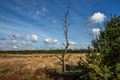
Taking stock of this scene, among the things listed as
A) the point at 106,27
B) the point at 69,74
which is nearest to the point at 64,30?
the point at 69,74

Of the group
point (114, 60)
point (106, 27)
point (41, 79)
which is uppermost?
point (106, 27)

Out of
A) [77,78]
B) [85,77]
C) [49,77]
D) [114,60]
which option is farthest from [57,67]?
[114,60]

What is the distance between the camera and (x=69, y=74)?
36.3 m

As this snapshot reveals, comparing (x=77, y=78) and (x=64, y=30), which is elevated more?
(x=64, y=30)

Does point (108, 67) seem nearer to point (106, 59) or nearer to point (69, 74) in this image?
point (106, 59)

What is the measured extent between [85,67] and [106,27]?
18.1 ft

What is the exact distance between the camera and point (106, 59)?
95.0 feet

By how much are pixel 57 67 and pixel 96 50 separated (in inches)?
700

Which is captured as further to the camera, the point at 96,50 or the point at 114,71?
the point at 96,50

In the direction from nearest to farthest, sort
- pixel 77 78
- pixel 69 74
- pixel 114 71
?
pixel 114 71 < pixel 77 78 < pixel 69 74

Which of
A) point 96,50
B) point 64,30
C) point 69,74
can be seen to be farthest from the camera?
point 64,30

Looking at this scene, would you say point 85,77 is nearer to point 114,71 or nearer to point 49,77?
point 114,71

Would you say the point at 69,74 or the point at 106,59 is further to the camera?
the point at 69,74

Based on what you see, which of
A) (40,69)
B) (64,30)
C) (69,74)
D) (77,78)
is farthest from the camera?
(40,69)
